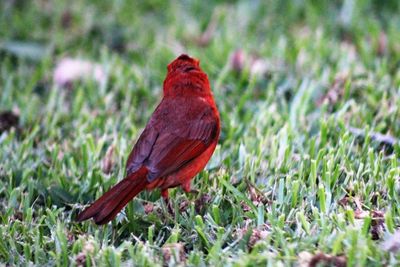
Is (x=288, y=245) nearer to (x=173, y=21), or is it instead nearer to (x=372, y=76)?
(x=372, y=76)

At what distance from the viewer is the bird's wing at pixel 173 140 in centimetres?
398

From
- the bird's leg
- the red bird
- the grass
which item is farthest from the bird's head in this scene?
the bird's leg

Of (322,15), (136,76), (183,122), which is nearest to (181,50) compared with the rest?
(136,76)

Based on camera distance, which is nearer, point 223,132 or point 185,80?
point 185,80

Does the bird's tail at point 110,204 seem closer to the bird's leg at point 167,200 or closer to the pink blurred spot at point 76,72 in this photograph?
the bird's leg at point 167,200

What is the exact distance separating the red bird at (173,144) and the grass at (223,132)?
0.15 m

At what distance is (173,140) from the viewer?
411 cm

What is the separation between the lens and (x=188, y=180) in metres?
4.11

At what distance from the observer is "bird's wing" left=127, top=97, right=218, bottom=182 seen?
3977 millimetres

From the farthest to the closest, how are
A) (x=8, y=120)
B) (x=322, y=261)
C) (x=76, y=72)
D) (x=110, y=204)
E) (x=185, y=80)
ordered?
(x=76, y=72) < (x=8, y=120) < (x=185, y=80) < (x=110, y=204) < (x=322, y=261)

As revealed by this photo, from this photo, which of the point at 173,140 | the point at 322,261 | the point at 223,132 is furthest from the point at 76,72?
the point at 322,261

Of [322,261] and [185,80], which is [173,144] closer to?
[185,80]

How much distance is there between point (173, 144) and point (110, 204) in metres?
0.58

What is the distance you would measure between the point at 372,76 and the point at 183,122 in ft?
6.05
